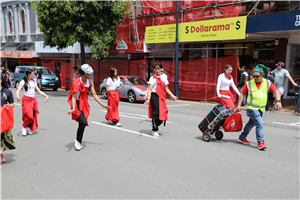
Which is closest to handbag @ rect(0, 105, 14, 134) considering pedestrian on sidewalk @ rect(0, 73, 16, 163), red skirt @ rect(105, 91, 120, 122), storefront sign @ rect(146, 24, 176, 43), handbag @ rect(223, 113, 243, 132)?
pedestrian on sidewalk @ rect(0, 73, 16, 163)

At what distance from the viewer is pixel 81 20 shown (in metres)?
18.5

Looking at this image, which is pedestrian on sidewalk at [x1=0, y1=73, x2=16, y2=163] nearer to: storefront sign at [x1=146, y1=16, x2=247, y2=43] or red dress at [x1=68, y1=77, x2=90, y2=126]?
red dress at [x1=68, y1=77, x2=90, y2=126]

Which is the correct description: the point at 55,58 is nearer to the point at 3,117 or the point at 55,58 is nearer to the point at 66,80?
the point at 66,80

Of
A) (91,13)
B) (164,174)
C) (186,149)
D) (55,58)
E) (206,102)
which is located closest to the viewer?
(164,174)

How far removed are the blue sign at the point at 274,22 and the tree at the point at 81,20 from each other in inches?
350

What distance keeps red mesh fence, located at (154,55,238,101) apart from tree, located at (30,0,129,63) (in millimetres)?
5279

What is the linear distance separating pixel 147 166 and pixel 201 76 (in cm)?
1106

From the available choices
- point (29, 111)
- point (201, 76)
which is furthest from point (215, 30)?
point (29, 111)

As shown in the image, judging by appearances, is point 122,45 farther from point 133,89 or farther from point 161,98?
point 161,98

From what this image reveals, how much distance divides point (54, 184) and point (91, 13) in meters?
15.4

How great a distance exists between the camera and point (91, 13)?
18281mm

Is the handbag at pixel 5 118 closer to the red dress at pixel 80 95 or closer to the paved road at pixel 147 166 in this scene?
the paved road at pixel 147 166

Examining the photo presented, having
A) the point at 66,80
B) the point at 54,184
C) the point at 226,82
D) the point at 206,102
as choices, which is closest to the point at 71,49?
the point at 66,80

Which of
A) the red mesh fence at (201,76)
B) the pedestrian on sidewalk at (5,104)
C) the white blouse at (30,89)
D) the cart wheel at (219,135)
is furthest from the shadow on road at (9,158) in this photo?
the red mesh fence at (201,76)
